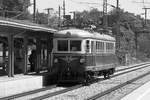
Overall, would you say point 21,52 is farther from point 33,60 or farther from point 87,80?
point 87,80

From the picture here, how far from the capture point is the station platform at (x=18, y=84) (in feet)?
51.3

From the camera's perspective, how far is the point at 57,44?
19500 mm

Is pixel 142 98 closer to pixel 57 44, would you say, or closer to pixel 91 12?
pixel 57 44

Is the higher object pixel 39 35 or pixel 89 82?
pixel 39 35

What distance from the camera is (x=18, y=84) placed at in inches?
662

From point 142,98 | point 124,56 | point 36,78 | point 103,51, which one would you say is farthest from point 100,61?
point 124,56

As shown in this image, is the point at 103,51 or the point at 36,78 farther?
the point at 103,51

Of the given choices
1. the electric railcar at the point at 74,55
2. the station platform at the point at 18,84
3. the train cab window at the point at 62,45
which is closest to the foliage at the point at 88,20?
the electric railcar at the point at 74,55

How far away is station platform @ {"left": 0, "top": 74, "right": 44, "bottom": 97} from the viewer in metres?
15.6

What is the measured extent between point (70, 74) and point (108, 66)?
15.2 feet

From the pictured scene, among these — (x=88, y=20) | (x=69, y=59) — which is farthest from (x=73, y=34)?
(x=88, y=20)

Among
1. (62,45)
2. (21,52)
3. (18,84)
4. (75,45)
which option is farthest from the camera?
(21,52)

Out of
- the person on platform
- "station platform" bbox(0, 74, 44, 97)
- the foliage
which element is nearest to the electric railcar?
"station platform" bbox(0, 74, 44, 97)

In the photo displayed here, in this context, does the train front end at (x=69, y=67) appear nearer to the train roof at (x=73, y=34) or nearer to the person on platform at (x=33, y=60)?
the train roof at (x=73, y=34)
